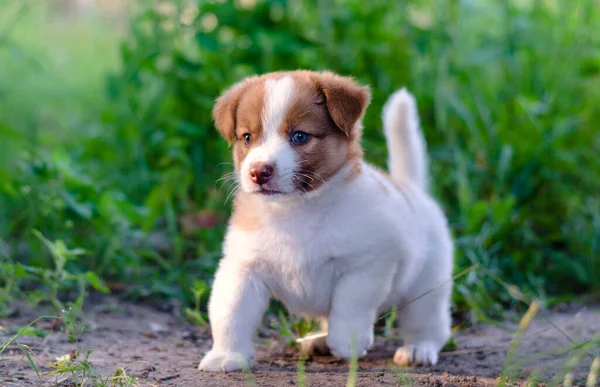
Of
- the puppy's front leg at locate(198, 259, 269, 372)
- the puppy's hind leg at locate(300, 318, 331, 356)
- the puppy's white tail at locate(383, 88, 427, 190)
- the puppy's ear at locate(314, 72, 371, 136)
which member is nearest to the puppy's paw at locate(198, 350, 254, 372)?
the puppy's front leg at locate(198, 259, 269, 372)

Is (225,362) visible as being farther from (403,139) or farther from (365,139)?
(365,139)

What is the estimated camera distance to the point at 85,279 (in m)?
4.16

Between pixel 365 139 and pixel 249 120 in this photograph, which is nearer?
pixel 249 120

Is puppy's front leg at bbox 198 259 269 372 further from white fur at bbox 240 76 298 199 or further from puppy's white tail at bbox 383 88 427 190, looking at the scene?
puppy's white tail at bbox 383 88 427 190

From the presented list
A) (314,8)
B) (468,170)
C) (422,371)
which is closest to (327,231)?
(422,371)

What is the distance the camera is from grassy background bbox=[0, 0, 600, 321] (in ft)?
16.5

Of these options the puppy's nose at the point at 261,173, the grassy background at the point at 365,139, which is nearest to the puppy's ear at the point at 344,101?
the puppy's nose at the point at 261,173

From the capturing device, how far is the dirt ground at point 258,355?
3.20 meters

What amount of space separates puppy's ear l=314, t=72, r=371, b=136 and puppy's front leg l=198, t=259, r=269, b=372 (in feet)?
2.43

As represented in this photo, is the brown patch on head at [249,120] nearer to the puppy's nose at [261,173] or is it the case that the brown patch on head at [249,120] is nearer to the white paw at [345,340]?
the puppy's nose at [261,173]

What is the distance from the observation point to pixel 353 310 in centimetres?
335

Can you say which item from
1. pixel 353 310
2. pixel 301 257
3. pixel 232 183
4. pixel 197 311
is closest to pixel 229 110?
pixel 301 257

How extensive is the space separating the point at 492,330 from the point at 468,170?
1649 millimetres

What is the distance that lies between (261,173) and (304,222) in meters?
0.36
